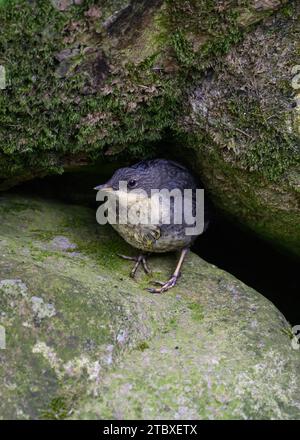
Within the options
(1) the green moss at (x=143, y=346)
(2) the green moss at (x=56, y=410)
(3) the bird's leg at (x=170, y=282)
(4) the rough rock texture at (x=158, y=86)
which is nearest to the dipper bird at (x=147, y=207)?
(3) the bird's leg at (x=170, y=282)

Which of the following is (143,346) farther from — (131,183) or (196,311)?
(131,183)

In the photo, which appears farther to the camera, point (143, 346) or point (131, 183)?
point (131, 183)

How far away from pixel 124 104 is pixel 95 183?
1.70 metres

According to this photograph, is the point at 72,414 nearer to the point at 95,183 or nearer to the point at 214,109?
the point at 214,109

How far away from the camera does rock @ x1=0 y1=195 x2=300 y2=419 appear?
309 centimetres

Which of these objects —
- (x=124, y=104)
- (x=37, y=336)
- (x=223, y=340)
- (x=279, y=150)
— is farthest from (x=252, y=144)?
(x=37, y=336)

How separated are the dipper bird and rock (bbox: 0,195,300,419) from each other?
1.10 ft
